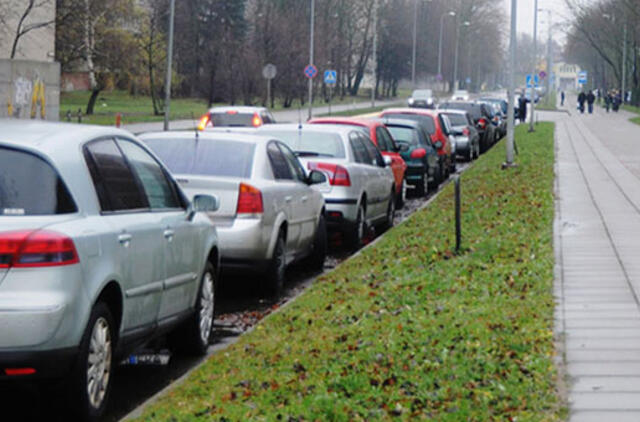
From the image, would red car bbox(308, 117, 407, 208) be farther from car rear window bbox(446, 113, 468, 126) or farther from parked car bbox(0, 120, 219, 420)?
car rear window bbox(446, 113, 468, 126)

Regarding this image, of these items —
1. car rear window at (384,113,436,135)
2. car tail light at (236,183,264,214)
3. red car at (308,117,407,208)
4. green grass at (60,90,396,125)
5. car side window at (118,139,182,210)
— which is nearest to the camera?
car side window at (118,139,182,210)

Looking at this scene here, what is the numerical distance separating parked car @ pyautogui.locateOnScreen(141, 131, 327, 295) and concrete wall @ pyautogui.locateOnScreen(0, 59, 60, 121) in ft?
61.6

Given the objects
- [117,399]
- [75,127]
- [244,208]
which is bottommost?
[117,399]

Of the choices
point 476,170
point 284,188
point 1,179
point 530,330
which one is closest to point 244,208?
point 284,188

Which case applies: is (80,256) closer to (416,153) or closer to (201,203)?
(201,203)

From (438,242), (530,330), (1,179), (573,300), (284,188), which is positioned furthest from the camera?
(438,242)

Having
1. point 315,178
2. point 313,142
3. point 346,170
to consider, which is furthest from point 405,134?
point 315,178

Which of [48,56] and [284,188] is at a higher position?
[48,56]

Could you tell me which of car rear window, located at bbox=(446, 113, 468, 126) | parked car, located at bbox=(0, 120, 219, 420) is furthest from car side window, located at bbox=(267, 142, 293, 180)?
car rear window, located at bbox=(446, 113, 468, 126)

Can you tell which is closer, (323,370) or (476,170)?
(323,370)

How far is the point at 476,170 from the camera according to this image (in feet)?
96.8

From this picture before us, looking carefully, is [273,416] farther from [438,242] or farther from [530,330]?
[438,242]

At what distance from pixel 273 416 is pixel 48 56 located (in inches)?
2264

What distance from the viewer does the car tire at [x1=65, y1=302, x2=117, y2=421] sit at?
611 centimetres
